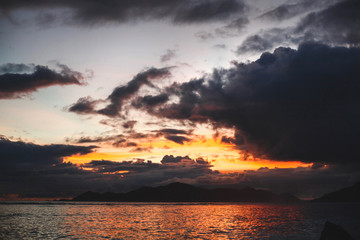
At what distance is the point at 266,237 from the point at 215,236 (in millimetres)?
11134

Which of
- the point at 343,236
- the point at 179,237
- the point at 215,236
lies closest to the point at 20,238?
the point at 179,237

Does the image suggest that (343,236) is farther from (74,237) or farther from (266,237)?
(74,237)

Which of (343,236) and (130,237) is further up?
(343,236)

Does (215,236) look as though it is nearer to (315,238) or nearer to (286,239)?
(286,239)

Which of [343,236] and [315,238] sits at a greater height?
[343,236]

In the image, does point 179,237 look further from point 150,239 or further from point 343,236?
point 343,236

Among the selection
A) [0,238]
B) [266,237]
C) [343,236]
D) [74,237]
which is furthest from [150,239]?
[343,236]

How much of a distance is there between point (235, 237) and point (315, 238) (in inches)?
683

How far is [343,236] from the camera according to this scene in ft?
140

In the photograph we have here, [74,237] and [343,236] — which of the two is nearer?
[343,236]

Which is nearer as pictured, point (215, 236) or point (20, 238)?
point (20, 238)

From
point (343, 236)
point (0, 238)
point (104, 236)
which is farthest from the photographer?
point (104, 236)

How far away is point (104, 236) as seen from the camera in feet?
198

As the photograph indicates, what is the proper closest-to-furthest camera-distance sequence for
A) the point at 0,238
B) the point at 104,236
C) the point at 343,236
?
the point at 343,236 → the point at 0,238 → the point at 104,236
